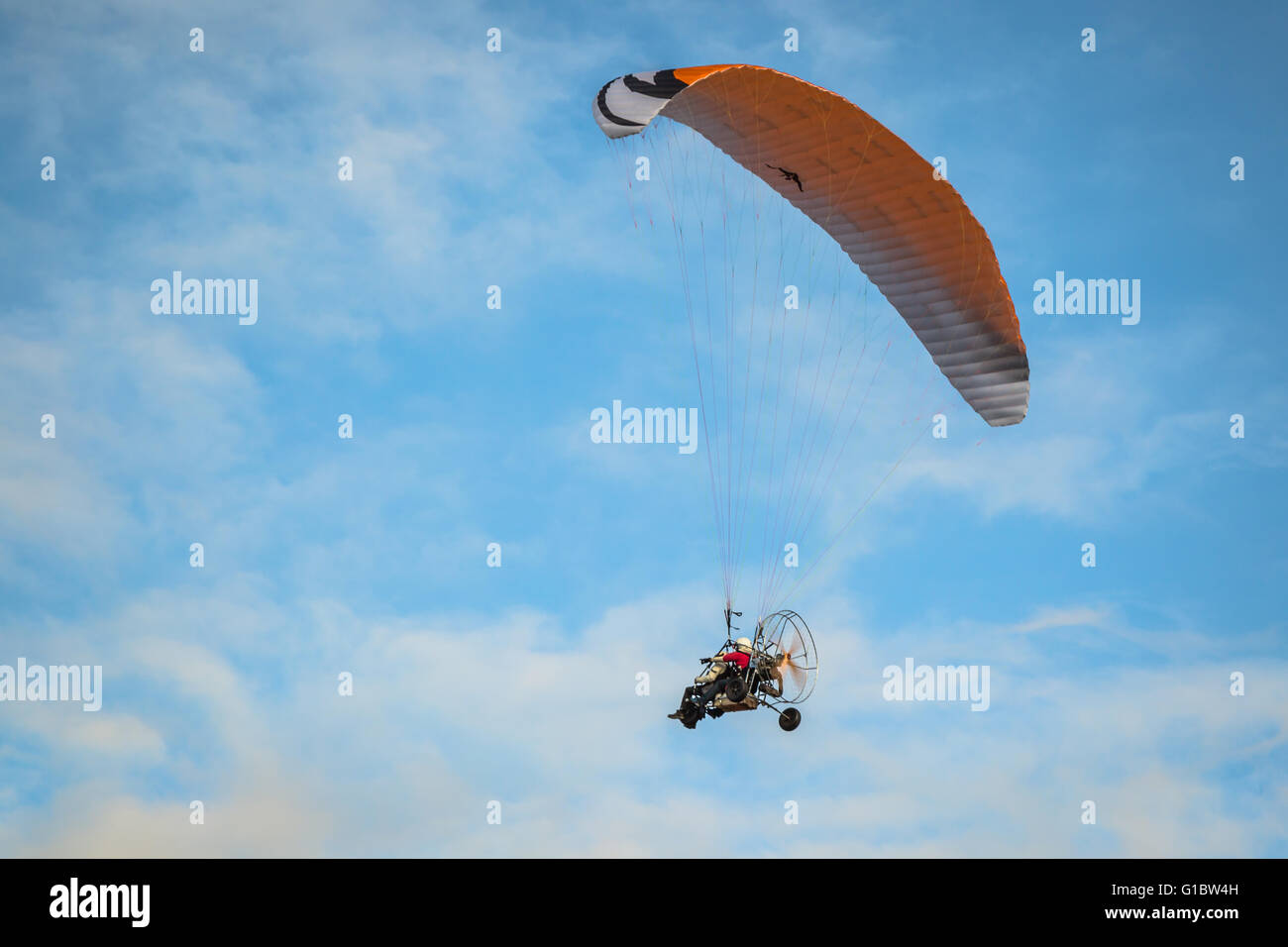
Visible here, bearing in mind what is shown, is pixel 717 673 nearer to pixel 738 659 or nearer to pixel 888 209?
pixel 738 659

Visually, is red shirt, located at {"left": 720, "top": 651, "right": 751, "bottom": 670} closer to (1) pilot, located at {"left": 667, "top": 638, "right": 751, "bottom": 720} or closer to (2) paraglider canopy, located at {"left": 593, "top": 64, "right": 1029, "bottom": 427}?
(1) pilot, located at {"left": 667, "top": 638, "right": 751, "bottom": 720}

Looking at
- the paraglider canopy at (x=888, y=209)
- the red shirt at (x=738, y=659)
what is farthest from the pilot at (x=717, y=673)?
the paraglider canopy at (x=888, y=209)

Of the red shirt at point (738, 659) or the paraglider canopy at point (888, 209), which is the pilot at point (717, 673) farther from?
the paraglider canopy at point (888, 209)

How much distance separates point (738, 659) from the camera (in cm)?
3566

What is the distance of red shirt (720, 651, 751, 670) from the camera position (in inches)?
1401

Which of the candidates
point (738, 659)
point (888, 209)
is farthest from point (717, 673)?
point (888, 209)

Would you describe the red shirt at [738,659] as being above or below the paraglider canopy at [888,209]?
below

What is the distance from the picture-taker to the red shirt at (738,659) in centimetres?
3559

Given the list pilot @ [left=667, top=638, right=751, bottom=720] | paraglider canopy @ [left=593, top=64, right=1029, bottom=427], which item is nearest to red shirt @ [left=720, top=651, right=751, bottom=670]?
pilot @ [left=667, top=638, right=751, bottom=720]

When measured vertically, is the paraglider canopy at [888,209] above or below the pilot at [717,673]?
above

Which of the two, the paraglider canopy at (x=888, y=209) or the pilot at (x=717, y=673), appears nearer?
the pilot at (x=717, y=673)
